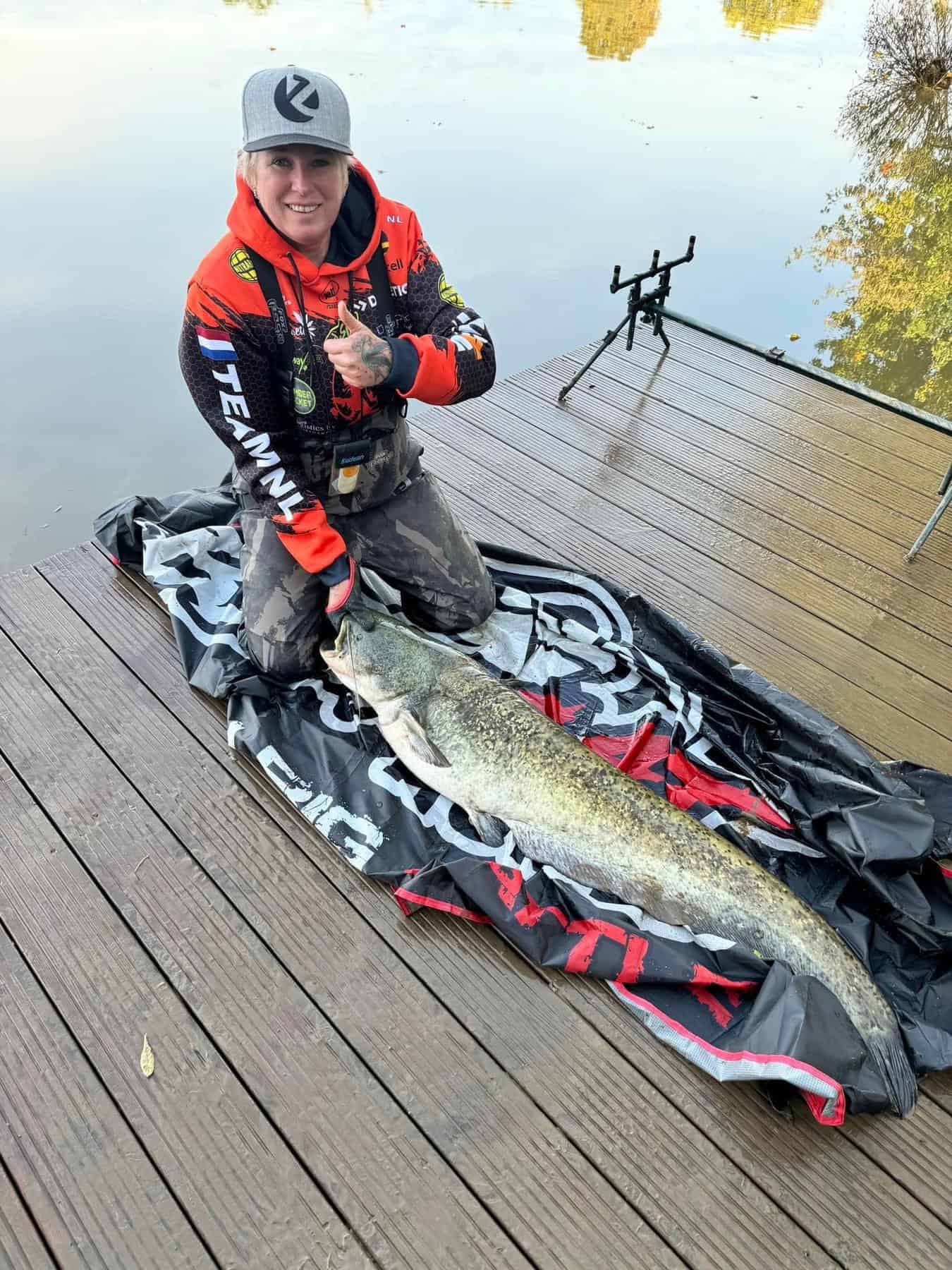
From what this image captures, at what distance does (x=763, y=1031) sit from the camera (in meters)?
2.02

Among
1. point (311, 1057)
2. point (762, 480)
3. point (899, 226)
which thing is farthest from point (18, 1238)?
point (899, 226)

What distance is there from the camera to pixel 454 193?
329 inches

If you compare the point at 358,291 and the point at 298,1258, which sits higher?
the point at 358,291

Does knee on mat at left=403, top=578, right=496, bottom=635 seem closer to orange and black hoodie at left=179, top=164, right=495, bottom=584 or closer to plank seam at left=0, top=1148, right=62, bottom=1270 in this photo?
orange and black hoodie at left=179, top=164, right=495, bottom=584

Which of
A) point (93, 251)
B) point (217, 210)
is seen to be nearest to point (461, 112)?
point (217, 210)

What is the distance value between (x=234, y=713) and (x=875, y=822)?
6.55ft

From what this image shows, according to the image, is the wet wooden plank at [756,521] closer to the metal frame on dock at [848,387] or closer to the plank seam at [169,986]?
the metal frame on dock at [848,387]

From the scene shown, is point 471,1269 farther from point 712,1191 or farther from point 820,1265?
point 820,1265

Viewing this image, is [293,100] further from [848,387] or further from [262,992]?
[848,387]

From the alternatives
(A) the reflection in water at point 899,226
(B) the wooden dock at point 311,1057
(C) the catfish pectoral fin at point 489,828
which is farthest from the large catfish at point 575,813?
(A) the reflection in water at point 899,226

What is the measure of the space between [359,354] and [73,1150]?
2105mm

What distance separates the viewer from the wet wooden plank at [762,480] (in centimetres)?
362

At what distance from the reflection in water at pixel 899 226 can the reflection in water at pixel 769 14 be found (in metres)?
2.25

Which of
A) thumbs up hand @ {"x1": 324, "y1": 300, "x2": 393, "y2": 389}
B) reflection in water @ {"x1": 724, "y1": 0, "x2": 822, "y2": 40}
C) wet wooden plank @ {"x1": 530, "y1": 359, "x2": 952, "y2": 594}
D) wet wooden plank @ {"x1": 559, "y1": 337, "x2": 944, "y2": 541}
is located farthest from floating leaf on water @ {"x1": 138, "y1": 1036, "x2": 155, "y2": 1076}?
reflection in water @ {"x1": 724, "y1": 0, "x2": 822, "y2": 40}
